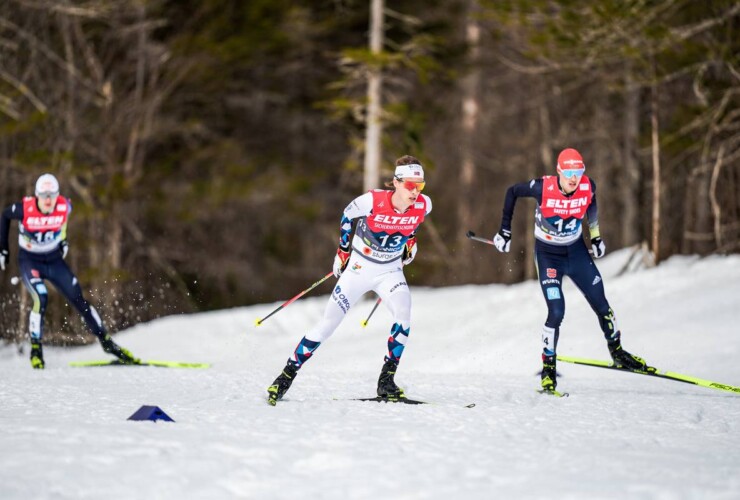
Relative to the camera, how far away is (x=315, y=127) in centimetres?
2470

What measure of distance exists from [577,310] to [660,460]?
6894 millimetres

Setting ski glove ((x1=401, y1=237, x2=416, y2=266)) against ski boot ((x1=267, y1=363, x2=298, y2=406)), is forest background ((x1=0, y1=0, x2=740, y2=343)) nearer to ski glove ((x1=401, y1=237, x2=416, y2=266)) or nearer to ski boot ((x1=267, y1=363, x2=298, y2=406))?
ski glove ((x1=401, y1=237, x2=416, y2=266))

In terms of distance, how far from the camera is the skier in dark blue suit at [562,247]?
25.9ft

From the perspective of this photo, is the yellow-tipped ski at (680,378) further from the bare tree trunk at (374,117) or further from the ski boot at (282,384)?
the bare tree trunk at (374,117)

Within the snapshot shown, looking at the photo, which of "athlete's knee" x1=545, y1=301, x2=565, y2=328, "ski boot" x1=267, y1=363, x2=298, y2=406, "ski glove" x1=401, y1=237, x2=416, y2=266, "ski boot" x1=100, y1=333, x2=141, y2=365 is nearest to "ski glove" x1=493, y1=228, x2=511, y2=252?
"athlete's knee" x1=545, y1=301, x2=565, y2=328

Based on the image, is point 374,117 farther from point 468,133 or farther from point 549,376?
point 549,376

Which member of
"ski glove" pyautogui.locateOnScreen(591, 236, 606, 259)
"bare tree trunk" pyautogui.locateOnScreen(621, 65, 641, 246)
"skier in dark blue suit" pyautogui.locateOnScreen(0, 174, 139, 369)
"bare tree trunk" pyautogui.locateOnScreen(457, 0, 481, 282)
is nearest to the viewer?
"ski glove" pyautogui.locateOnScreen(591, 236, 606, 259)

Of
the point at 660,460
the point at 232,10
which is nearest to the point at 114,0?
the point at 232,10

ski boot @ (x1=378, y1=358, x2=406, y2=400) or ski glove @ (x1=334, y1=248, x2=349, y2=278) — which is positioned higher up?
ski glove @ (x1=334, y1=248, x2=349, y2=278)

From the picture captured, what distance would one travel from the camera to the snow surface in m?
4.62

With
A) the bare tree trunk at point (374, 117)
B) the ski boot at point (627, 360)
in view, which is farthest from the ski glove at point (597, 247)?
the bare tree trunk at point (374, 117)

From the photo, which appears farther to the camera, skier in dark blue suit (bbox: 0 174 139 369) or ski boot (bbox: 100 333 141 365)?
ski boot (bbox: 100 333 141 365)

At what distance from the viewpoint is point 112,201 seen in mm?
18594

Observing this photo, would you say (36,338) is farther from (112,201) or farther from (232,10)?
(232,10)
